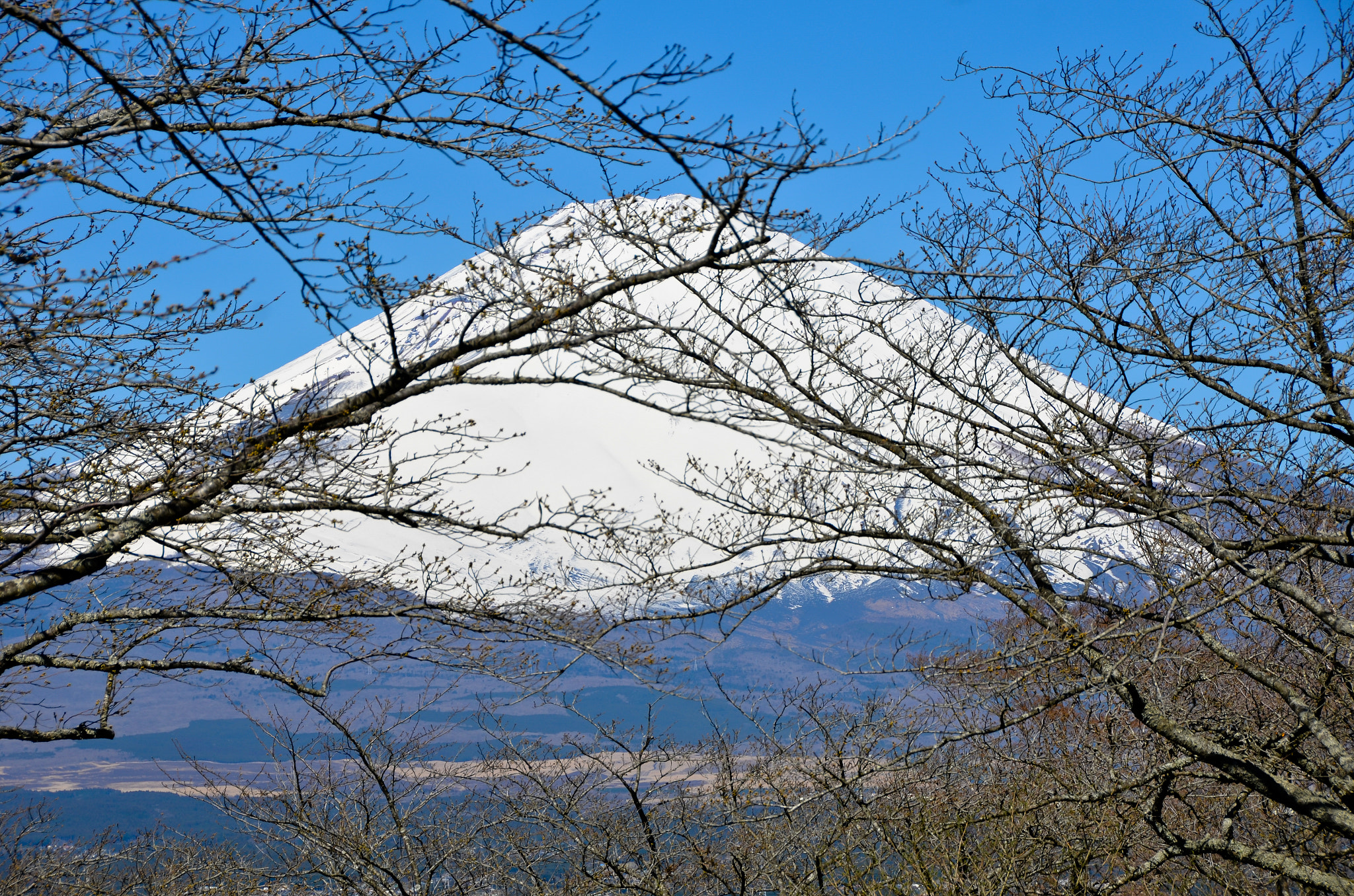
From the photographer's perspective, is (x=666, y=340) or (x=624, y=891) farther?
(x=624, y=891)

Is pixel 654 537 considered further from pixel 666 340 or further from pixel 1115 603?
pixel 1115 603

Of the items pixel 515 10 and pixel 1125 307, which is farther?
pixel 1125 307

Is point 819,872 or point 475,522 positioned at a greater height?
point 475,522

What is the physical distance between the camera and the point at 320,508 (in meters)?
7.27

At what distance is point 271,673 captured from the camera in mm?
7074

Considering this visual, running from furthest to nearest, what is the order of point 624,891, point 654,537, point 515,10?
point 624,891, point 654,537, point 515,10

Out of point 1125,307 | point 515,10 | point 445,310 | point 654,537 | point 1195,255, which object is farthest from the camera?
point 654,537

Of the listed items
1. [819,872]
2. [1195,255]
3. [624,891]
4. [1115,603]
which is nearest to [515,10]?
[1195,255]

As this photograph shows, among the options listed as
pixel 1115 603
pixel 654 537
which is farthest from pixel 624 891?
pixel 1115 603

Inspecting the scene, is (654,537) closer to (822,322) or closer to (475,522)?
(475,522)

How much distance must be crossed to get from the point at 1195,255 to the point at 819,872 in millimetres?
5715

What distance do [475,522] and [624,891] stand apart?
6.80 m

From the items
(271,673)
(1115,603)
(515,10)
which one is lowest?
(271,673)

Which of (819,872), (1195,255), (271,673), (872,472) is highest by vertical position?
(1195,255)
